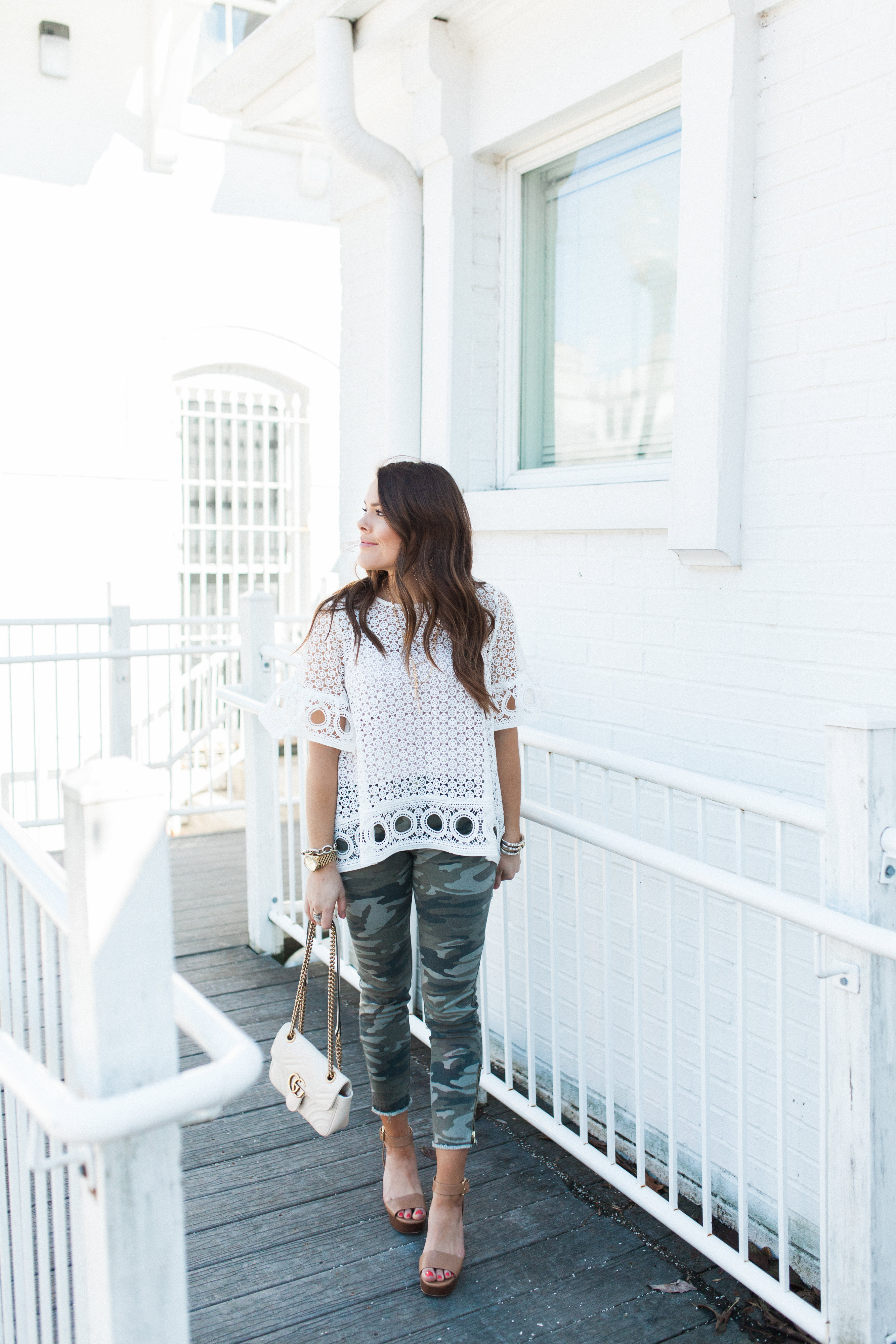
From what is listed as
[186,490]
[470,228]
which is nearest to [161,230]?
[186,490]

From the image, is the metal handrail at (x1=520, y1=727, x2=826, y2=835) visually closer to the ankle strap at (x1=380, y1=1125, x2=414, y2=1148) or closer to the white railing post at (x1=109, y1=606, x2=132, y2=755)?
the ankle strap at (x1=380, y1=1125, x2=414, y2=1148)

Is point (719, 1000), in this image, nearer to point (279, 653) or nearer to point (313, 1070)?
point (313, 1070)

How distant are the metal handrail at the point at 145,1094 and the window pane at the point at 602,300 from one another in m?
2.17

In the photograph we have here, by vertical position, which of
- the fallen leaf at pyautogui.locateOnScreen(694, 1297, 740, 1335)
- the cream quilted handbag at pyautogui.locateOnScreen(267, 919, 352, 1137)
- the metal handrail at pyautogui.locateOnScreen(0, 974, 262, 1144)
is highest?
the metal handrail at pyautogui.locateOnScreen(0, 974, 262, 1144)

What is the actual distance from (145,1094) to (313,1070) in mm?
1178

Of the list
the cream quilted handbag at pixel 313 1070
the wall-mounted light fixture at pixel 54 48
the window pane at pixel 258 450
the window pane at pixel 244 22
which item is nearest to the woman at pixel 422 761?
the cream quilted handbag at pixel 313 1070

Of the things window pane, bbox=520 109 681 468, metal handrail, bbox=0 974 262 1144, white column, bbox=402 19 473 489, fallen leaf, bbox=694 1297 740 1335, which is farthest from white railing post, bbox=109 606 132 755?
metal handrail, bbox=0 974 262 1144

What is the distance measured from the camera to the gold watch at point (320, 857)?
2.18 metres

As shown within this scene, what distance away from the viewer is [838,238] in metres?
2.28

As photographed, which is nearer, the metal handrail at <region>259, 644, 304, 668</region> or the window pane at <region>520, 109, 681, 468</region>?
the window pane at <region>520, 109, 681, 468</region>

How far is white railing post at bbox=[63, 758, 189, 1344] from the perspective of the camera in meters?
1.12

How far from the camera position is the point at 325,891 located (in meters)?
2.19

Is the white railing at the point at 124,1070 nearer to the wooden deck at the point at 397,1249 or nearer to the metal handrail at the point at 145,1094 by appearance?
the metal handrail at the point at 145,1094

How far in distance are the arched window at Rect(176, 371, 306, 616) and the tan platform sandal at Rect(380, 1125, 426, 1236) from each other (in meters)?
5.62
